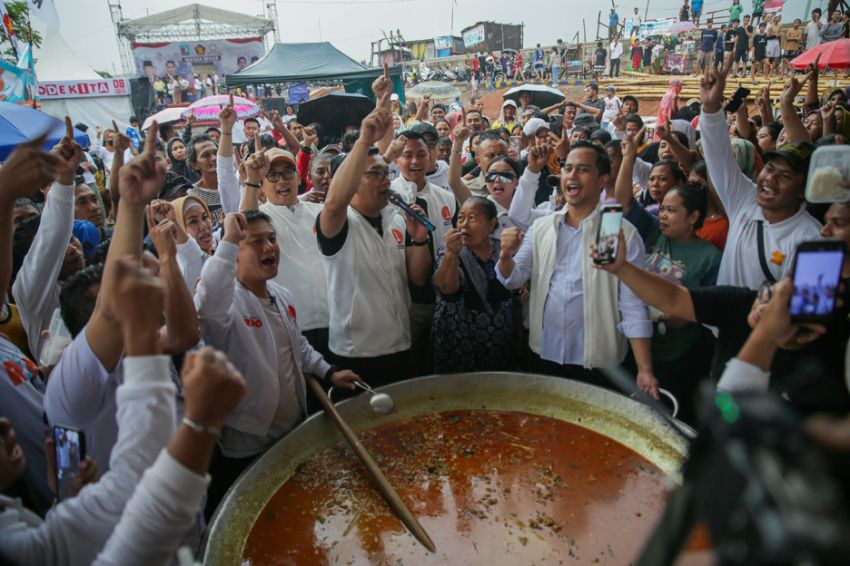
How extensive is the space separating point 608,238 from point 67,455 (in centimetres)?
201

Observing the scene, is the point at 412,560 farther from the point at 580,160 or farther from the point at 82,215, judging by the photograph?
the point at 82,215

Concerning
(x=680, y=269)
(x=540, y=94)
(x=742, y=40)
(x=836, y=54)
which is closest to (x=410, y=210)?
(x=680, y=269)

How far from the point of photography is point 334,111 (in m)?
10.1

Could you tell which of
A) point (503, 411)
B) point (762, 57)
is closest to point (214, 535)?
point (503, 411)

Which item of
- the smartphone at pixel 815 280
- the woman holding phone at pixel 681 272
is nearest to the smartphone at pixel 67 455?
the smartphone at pixel 815 280

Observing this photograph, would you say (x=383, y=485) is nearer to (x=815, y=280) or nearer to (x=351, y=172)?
(x=351, y=172)

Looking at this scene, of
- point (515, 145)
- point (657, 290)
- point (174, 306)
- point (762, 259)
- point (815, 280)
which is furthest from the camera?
point (515, 145)

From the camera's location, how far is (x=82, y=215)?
3916 mm

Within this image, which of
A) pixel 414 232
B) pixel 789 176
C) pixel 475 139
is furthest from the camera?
pixel 475 139

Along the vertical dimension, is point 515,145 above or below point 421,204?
above

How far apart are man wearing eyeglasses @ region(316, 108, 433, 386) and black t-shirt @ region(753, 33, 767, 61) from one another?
1744cm

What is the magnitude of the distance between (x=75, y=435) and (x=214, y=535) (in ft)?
2.17

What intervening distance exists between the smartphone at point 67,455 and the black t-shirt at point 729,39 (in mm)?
19344

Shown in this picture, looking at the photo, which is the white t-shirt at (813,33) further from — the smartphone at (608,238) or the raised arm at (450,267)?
the smartphone at (608,238)
